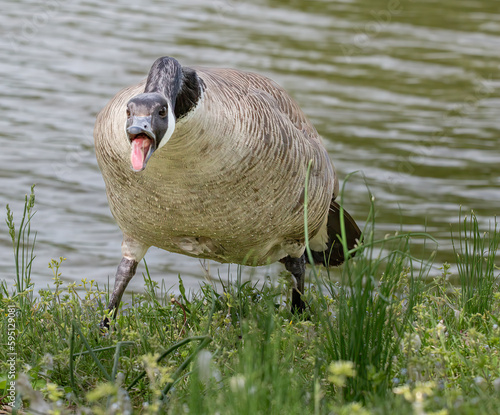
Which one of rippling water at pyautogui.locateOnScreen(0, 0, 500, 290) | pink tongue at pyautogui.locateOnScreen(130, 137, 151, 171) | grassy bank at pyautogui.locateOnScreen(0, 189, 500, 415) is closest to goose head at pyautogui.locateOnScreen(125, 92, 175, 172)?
pink tongue at pyautogui.locateOnScreen(130, 137, 151, 171)

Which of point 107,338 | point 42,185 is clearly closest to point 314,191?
point 107,338

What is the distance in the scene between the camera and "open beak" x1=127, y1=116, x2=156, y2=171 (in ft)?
11.3

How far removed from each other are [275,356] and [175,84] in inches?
56.7

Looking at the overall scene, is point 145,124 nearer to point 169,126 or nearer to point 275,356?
point 169,126

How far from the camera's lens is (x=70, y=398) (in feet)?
11.9

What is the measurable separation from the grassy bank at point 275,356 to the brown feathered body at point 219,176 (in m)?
0.37

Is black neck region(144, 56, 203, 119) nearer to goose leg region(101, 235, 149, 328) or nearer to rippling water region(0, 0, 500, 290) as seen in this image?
goose leg region(101, 235, 149, 328)

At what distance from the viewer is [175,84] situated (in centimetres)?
385

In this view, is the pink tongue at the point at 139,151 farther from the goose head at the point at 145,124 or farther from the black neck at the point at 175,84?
the black neck at the point at 175,84

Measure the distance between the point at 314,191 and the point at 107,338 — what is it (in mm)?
1640

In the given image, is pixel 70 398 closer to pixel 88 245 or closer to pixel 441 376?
pixel 441 376

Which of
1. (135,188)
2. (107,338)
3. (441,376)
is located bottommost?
(107,338)

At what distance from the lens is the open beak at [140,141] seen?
3430 mm

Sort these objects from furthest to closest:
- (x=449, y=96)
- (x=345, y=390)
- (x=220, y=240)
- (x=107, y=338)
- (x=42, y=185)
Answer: (x=449, y=96) → (x=42, y=185) → (x=220, y=240) → (x=107, y=338) → (x=345, y=390)
